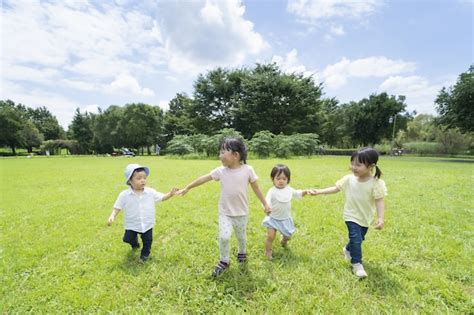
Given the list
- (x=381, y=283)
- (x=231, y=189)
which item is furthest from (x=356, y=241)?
(x=231, y=189)

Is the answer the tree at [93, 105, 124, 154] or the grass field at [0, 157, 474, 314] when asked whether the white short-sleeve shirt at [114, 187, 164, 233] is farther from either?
the tree at [93, 105, 124, 154]

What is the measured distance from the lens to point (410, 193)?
21.9ft

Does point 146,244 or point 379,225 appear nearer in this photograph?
point 379,225

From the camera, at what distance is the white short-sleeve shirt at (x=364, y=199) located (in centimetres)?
285

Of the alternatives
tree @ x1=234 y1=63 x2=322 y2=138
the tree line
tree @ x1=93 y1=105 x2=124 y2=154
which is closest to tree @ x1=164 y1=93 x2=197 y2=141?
the tree line

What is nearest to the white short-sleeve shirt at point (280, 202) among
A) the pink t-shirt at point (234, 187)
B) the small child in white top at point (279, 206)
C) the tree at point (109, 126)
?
the small child in white top at point (279, 206)

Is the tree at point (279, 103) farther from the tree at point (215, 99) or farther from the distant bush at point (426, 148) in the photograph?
the distant bush at point (426, 148)

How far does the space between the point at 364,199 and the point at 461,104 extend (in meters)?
30.5

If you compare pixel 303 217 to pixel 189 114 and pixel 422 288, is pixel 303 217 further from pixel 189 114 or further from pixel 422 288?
pixel 189 114

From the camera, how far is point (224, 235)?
2752 mm

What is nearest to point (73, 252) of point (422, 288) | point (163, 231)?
point (163, 231)

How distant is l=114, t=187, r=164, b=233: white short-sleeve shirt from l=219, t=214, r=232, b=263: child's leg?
1.03 m

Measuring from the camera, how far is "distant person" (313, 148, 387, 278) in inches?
111

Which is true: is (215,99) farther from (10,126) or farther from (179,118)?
(10,126)
